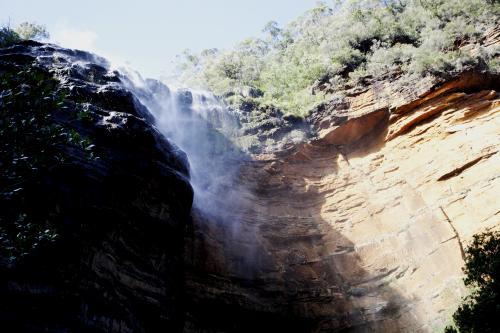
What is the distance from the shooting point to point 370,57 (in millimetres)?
23094

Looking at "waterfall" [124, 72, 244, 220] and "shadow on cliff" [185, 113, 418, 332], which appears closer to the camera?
"shadow on cliff" [185, 113, 418, 332]

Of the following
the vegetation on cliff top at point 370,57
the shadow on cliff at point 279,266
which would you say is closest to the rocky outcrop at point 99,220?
the shadow on cliff at point 279,266

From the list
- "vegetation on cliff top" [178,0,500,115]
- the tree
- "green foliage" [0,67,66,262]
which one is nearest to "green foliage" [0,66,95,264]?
"green foliage" [0,67,66,262]

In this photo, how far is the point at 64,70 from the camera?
1408 centimetres

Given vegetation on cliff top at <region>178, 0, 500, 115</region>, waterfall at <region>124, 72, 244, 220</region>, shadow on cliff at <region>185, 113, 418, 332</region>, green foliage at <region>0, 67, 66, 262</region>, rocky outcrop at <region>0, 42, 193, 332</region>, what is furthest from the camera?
vegetation on cliff top at <region>178, 0, 500, 115</region>

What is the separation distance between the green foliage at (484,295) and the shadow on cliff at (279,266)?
3148 millimetres

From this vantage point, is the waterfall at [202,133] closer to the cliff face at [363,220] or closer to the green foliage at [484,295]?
the cliff face at [363,220]

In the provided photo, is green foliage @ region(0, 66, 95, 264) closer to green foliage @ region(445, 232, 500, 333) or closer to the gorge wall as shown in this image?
the gorge wall

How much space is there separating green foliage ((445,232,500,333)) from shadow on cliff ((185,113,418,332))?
10.3ft

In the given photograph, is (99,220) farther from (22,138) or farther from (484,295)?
(484,295)

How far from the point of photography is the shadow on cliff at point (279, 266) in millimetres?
14531

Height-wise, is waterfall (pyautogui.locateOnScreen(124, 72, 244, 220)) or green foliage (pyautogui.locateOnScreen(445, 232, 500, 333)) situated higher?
waterfall (pyautogui.locateOnScreen(124, 72, 244, 220))

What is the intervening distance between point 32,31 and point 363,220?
78.0 ft

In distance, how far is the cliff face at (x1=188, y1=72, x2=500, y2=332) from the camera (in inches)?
572
